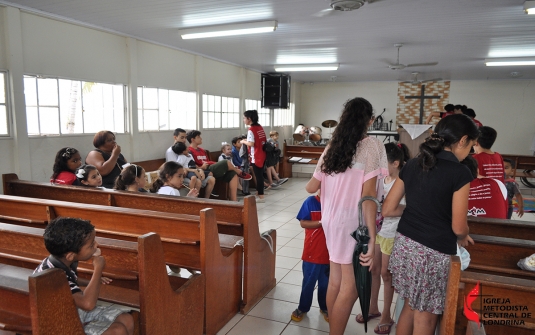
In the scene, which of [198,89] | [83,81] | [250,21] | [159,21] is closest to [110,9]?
[159,21]

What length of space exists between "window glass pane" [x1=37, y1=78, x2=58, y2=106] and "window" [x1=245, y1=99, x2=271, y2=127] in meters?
5.34

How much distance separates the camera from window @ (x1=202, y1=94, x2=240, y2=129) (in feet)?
25.6

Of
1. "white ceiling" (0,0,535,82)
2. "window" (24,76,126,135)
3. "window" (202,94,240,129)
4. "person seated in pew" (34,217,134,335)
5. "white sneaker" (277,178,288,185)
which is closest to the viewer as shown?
"person seated in pew" (34,217,134,335)

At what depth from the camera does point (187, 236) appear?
2324mm

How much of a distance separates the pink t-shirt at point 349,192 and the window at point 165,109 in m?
4.84

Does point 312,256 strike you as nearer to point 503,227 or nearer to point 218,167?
point 503,227

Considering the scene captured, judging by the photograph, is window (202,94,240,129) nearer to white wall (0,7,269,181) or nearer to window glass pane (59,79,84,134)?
white wall (0,7,269,181)

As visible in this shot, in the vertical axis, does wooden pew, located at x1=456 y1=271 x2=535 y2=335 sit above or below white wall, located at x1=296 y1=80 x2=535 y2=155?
below

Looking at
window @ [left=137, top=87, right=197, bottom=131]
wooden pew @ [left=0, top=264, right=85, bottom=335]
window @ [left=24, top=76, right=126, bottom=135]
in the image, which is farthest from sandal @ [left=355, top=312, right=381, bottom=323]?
window @ [left=137, top=87, right=197, bottom=131]

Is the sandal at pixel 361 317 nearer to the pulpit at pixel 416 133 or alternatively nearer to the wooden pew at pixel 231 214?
the wooden pew at pixel 231 214

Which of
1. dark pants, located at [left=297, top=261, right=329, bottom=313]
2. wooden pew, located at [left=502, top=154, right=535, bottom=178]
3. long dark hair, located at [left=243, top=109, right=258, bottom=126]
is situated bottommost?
dark pants, located at [left=297, top=261, right=329, bottom=313]

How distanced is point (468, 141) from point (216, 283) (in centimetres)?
166

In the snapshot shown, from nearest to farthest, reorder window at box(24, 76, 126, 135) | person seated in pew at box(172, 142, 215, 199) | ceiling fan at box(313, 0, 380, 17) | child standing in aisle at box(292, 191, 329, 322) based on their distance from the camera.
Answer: child standing in aisle at box(292, 191, 329, 322)
ceiling fan at box(313, 0, 380, 17)
window at box(24, 76, 126, 135)
person seated in pew at box(172, 142, 215, 199)

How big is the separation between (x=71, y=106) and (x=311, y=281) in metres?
4.10
